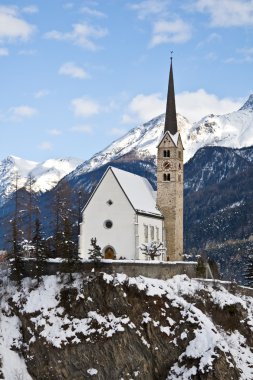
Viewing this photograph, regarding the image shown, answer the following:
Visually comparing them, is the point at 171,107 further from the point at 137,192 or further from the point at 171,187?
the point at 137,192

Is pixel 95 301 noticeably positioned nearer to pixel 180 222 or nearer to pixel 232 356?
pixel 232 356

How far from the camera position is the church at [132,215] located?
72.8m

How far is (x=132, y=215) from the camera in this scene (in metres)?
72.9

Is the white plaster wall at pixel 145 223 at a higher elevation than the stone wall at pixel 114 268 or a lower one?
higher

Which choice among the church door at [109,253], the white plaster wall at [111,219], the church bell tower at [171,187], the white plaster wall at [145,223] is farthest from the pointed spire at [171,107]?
the church door at [109,253]

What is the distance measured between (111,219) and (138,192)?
6385 millimetres

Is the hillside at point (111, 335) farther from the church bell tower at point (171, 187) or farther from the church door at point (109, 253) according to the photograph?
the church bell tower at point (171, 187)

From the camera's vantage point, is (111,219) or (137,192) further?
(137,192)

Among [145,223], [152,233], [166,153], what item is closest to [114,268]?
[145,223]

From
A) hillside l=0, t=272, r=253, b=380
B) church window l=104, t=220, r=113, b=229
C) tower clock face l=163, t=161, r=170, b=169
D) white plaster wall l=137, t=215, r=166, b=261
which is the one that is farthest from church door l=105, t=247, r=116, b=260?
tower clock face l=163, t=161, r=170, b=169

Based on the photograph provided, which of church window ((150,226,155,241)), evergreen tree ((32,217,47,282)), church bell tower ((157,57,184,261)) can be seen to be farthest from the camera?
church bell tower ((157,57,184,261))

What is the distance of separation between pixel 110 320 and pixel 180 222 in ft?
96.4

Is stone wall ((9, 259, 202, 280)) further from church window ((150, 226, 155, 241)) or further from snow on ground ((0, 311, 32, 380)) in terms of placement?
church window ((150, 226, 155, 241))

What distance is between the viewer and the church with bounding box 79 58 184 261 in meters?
72.8
